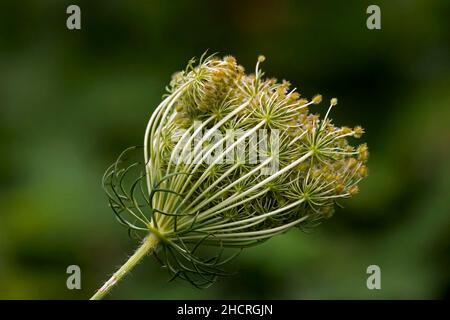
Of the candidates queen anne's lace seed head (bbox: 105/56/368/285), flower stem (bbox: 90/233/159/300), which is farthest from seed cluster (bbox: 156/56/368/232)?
flower stem (bbox: 90/233/159/300)

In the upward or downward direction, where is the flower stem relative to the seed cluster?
downward

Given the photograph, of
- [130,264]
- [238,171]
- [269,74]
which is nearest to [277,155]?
[238,171]

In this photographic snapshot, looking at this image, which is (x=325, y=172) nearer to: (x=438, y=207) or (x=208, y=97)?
(x=208, y=97)

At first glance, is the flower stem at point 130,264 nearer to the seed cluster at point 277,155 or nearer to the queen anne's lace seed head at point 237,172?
the queen anne's lace seed head at point 237,172

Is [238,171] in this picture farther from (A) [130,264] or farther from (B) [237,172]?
(A) [130,264]

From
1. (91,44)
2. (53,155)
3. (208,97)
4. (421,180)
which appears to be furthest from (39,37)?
(208,97)

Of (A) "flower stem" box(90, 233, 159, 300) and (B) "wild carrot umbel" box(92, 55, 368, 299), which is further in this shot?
(B) "wild carrot umbel" box(92, 55, 368, 299)

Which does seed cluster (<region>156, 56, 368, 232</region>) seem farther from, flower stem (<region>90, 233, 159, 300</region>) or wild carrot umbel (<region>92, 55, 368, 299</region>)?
flower stem (<region>90, 233, 159, 300</region>)
